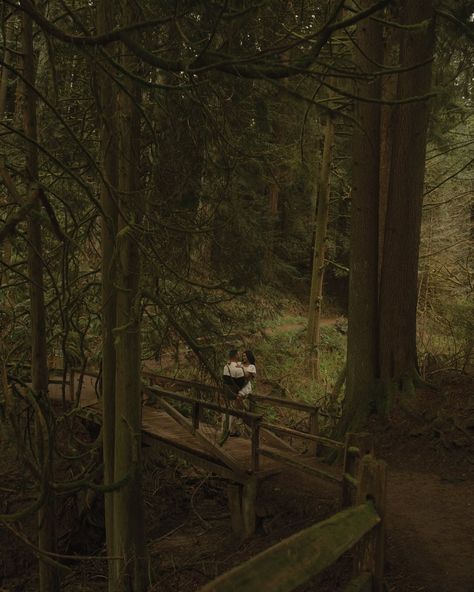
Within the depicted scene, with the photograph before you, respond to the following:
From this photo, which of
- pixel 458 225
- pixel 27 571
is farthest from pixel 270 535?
pixel 458 225

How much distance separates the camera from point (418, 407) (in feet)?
28.7

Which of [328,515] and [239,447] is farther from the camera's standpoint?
[239,447]

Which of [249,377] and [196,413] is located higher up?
[249,377]

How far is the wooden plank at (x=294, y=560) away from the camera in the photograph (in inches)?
80.7

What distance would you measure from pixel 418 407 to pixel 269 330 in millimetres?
14665

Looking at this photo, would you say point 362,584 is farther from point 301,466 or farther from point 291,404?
point 291,404

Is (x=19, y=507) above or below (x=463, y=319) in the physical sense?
below

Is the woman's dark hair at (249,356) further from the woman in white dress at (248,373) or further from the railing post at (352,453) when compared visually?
the railing post at (352,453)

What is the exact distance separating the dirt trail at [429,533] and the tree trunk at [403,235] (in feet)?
6.12

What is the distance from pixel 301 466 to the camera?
24.3 feet

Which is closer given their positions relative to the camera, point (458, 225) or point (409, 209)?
point (409, 209)

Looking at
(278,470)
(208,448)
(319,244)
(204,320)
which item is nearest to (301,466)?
(278,470)

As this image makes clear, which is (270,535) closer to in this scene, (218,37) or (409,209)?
(409,209)

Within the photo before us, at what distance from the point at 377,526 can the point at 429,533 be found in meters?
3.18
